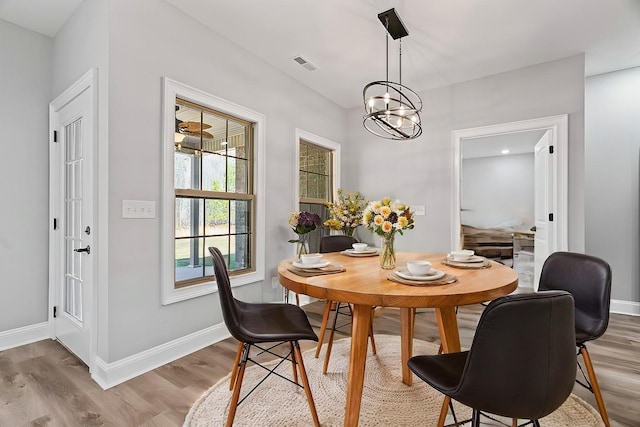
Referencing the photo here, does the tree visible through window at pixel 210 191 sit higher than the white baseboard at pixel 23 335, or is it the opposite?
the tree visible through window at pixel 210 191

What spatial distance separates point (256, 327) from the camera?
1.62 metres

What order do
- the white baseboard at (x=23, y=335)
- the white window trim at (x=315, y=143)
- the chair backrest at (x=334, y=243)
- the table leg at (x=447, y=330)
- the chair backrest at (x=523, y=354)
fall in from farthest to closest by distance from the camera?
the white window trim at (x=315, y=143)
the chair backrest at (x=334, y=243)
the white baseboard at (x=23, y=335)
the table leg at (x=447, y=330)
the chair backrest at (x=523, y=354)

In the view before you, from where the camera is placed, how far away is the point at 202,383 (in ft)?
6.75

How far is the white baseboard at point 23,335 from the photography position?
2564mm

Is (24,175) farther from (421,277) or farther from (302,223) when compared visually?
(421,277)

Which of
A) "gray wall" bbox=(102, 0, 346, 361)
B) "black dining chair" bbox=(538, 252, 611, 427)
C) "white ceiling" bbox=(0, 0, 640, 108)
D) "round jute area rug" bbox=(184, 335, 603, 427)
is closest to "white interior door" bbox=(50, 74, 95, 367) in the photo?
"gray wall" bbox=(102, 0, 346, 361)

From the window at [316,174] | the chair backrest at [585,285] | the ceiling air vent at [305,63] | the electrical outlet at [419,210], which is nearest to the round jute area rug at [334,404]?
the chair backrest at [585,285]

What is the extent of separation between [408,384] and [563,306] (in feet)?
4.45

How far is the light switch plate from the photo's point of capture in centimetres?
214

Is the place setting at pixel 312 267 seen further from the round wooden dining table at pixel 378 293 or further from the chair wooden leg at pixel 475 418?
the chair wooden leg at pixel 475 418

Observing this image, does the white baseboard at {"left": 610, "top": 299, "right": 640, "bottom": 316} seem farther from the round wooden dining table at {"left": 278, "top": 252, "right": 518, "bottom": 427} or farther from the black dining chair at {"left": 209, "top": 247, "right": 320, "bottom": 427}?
the black dining chair at {"left": 209, "top": 247, "right": 320, "bottom": 427}

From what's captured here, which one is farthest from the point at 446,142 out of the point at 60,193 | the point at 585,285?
the point at 60,193

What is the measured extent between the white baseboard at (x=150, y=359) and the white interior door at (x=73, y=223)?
27 cm

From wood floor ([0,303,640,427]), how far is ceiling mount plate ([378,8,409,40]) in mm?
2643
